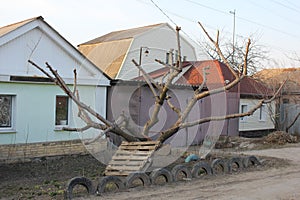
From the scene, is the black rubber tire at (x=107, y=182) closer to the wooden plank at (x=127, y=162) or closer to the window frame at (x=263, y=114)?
the wooden plank at (x=127, y=162)

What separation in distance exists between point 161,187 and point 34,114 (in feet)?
18.9

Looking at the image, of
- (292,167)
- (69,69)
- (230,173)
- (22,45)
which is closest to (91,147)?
(69,69)

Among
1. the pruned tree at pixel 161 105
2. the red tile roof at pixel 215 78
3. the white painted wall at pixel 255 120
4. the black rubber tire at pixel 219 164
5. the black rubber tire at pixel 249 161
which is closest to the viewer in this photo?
the pruned tree at pixel 161 105

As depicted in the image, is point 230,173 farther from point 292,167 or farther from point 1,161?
point 1,161

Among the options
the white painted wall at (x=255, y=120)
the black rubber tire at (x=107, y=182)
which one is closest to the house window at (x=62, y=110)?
the black rubber tire at (x=107, y=182)

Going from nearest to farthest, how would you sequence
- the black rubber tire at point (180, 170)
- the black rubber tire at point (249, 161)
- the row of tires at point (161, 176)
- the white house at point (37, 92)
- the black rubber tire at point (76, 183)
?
the black rubber tire at point (76, 183) < the row of tires at point (161, 176) < the black rubber tire at point (180, 170) < the black rubber tire at point (249, 161) < the white house at point (37, 92)

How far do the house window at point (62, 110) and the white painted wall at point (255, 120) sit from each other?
34.5 ft

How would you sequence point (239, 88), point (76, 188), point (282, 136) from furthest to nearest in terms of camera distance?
point (239, 88) < point (282, 136) < point (76, 188)

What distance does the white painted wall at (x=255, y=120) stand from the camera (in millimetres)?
21141

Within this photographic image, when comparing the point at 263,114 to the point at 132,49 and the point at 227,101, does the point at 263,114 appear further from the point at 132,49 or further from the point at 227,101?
the point at 132,49

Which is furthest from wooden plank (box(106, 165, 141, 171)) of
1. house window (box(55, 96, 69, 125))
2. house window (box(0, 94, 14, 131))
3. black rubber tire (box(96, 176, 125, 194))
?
house window (box(55, 96, 69, 125))

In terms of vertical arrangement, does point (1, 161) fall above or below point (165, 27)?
below

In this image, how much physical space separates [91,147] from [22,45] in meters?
4.02

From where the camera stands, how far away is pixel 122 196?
23.5 feet
